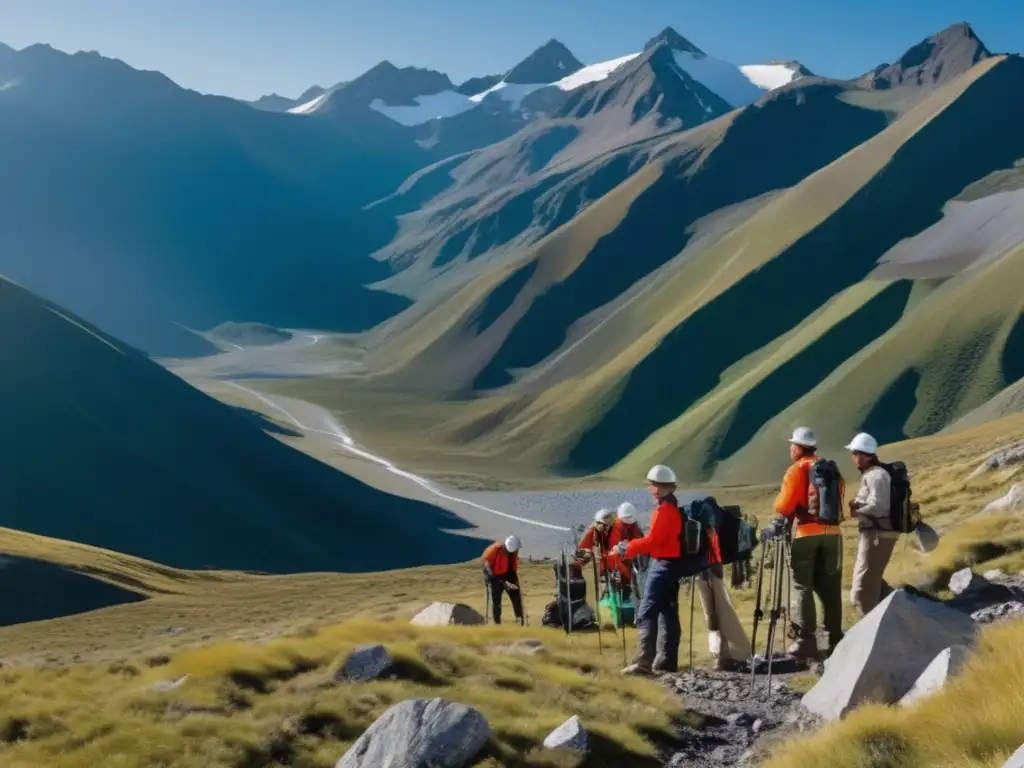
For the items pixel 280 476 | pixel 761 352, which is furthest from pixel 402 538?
pixel 761 352

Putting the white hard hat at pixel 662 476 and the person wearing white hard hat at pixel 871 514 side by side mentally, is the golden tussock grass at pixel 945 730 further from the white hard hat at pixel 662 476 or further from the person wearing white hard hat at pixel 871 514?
the white hard hat at pixel 662 476

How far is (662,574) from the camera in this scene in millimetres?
14922

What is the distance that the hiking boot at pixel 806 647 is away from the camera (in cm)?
1498

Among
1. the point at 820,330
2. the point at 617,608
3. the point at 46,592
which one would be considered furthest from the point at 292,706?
the point at 820,330

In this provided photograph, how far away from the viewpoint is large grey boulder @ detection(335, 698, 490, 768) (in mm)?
10609

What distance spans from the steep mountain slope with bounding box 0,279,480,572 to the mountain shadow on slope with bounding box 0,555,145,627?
80.8 ft

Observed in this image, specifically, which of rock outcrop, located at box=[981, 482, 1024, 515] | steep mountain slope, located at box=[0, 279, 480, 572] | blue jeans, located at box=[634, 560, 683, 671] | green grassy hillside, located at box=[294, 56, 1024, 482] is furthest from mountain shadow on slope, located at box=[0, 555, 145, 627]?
green grassy hillside, located at box=[294, 56, 1024, 482]

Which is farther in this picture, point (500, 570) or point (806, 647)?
point (500, 570)

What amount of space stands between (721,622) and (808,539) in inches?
106

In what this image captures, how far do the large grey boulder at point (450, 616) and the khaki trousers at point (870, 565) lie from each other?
33.9 feet

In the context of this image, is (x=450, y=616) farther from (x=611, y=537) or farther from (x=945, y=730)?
(x=945, y=730)

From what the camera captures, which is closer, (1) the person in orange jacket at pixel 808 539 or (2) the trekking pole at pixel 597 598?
(1) the person in orange jacket at pixel 808 539

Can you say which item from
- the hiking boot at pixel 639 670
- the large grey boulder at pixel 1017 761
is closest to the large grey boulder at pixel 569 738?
the hiking boot at pixel 639 670

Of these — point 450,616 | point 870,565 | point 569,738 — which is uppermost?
point 870,565
